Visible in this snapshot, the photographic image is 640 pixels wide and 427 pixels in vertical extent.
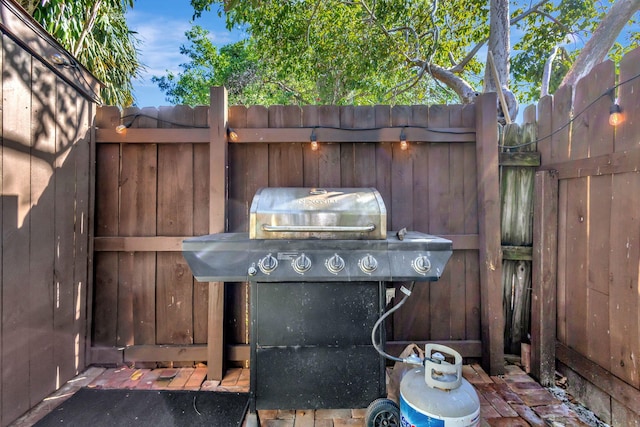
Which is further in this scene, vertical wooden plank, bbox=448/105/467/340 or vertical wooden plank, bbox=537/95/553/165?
vertical wooden plank, bbox=448/105/467/340

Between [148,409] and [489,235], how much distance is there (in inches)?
99.9

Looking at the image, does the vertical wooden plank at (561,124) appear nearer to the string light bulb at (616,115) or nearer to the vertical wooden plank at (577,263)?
the vertical wooden plank at (577,263)

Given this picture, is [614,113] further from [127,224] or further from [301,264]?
[127,224]

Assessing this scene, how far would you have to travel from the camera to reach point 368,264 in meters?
1.37

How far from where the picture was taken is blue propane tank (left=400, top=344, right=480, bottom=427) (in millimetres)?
1180

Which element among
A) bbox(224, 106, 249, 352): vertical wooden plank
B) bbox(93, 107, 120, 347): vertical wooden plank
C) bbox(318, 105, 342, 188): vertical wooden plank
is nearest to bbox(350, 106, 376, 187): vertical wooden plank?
bbox(318, 105, 342, 188): vertical wooden plank

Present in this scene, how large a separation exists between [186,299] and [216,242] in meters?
1.08

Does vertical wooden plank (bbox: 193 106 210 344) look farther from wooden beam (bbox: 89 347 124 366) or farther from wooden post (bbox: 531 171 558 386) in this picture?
wooden post (bbox: 531 171 558 386)

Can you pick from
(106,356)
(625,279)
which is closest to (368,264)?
(625,279)

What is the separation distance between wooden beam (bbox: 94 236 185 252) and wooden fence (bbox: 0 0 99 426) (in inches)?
4.1

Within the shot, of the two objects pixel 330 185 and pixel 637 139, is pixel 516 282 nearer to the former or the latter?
pixel 637 139

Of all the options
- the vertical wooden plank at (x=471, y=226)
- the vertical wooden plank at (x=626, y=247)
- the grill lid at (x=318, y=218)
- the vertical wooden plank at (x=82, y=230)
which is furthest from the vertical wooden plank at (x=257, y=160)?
the vertical wooden plank at (x=626, y=247)

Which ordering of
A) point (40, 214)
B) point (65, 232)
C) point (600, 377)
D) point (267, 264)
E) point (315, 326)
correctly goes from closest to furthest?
point (267, 264), point (315, 326), point (600, 377), point (40, 214), point (65, 232)

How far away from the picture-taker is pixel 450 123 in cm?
224
